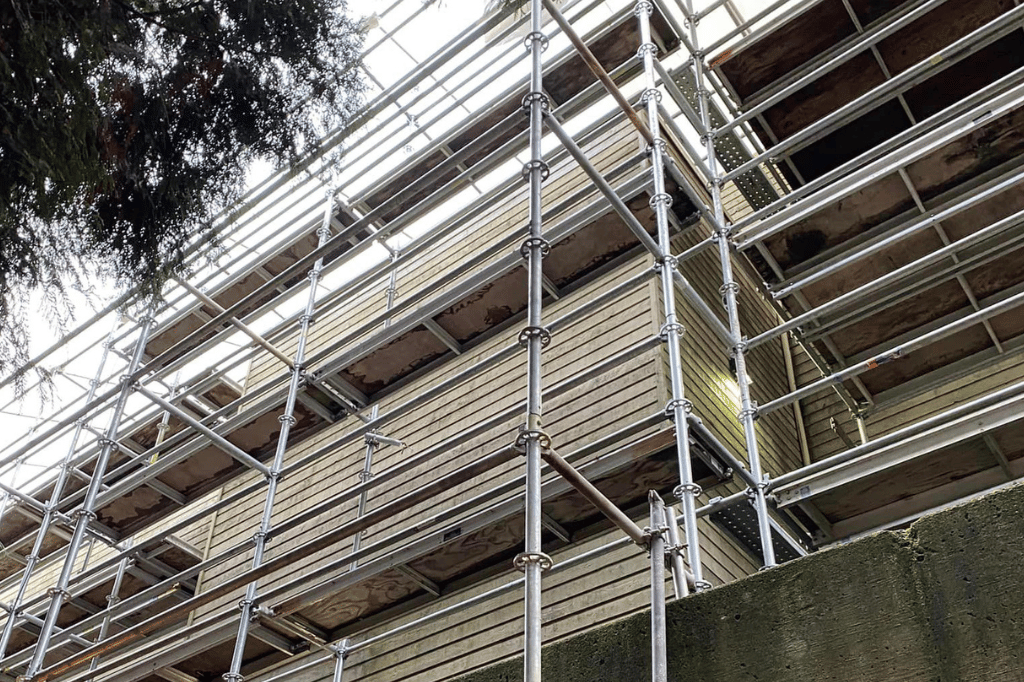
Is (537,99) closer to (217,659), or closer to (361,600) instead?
(361,600)

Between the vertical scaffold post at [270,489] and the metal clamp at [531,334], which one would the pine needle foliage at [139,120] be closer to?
the metal clamp at [531,334]

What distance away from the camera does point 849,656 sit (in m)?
2.76

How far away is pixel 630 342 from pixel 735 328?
5.94 feet

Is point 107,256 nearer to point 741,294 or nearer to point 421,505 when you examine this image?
point 421,505

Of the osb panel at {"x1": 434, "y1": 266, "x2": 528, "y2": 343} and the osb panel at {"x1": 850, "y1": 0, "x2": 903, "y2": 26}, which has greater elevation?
the osb panel at {"x1": 850, "y1": 0, "x2": 903, "y2": 26}

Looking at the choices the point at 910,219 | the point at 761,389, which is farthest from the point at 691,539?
the point at 761,389

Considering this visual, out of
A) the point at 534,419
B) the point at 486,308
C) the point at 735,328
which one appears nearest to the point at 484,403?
the point at 486,308

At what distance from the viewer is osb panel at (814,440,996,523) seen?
6.64m

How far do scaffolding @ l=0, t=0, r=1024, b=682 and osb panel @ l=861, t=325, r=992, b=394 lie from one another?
0.02 meters

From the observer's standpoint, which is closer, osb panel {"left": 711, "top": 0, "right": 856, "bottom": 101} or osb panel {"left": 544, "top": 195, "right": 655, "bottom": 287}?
osb panel {"left": 711, "top": 0, "right": 856, "bottom": 101}

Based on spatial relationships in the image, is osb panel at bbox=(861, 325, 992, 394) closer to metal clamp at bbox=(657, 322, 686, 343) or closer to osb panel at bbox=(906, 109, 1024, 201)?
osb panel at bbox=(906, 109, 1024, 201)

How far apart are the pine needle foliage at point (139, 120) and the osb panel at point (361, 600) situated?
3.88m

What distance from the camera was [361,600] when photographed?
24.8 feet

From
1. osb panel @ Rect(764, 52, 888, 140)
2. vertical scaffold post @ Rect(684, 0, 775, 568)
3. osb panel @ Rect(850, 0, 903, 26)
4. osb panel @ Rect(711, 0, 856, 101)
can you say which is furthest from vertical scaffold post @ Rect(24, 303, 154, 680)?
osb panel @ Rect(850, 0, 903, 26)
